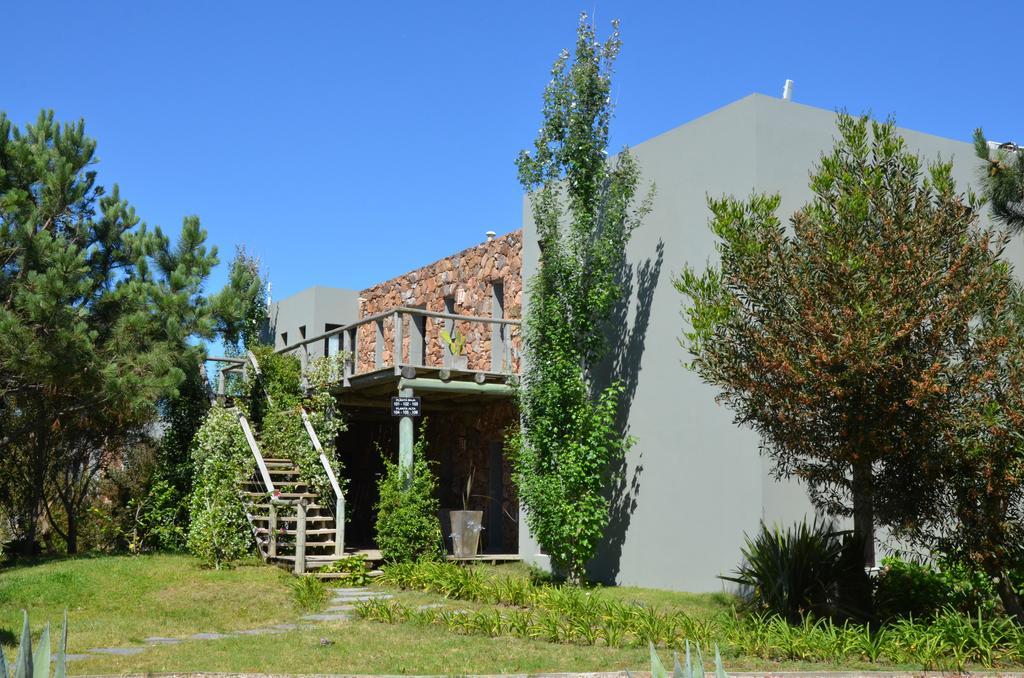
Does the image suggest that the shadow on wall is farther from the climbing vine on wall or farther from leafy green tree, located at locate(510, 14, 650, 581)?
the climbing vine on wall

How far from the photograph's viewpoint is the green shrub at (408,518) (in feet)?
44.1

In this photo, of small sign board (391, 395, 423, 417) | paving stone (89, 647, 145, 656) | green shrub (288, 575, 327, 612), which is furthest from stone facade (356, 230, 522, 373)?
paving stone (89, 647, 145, 656)

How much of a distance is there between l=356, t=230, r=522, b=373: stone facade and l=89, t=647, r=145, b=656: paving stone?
8198 millimetres

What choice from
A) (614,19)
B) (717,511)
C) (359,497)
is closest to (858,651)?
(717,511)

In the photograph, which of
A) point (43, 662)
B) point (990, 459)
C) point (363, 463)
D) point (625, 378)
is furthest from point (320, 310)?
point (43, 662)

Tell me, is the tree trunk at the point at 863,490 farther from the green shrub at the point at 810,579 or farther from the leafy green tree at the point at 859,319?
the green shrub at the point at 810,579

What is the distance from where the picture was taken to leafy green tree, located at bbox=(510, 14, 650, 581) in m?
12.4

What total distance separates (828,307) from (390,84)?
26.2 ft

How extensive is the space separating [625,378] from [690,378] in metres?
1.29

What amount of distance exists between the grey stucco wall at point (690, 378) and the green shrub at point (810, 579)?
4.67ft

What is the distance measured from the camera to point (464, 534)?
15.0 metres

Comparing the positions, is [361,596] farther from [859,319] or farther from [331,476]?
[859,319]

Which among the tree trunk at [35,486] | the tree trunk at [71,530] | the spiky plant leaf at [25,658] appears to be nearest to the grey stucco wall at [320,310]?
the tree trunk at [71,530]

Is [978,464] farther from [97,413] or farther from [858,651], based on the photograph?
[97,413]
